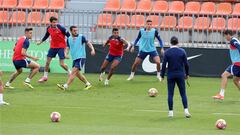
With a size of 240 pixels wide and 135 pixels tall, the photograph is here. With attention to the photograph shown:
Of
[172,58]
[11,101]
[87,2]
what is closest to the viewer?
[172,58]

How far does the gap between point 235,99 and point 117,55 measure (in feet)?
17.2

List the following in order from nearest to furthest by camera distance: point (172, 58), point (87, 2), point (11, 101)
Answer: point (172, 58) < point (11, 101) < point (87, 2)

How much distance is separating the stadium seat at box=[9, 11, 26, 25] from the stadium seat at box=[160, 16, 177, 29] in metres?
5.74

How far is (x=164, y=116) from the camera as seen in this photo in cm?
1727

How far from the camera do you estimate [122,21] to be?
28.8 meters

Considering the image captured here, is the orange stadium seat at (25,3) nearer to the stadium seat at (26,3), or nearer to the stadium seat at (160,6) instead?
the stadium seat at (26,3)

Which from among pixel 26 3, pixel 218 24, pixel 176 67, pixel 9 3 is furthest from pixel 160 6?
pixel 176 67

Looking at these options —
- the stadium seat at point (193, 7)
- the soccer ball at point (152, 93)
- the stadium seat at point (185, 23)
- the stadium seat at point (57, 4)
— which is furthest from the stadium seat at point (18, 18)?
the soccer ball at point (152, 93)

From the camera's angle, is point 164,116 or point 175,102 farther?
point 175,102

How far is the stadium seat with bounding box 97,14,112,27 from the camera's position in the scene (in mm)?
28719

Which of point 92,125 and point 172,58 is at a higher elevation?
point 172,58

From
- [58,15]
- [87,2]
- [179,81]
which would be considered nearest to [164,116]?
[179,81]

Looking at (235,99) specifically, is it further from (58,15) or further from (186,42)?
(58,15)

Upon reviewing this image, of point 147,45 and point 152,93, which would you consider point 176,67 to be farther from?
point 147,45
